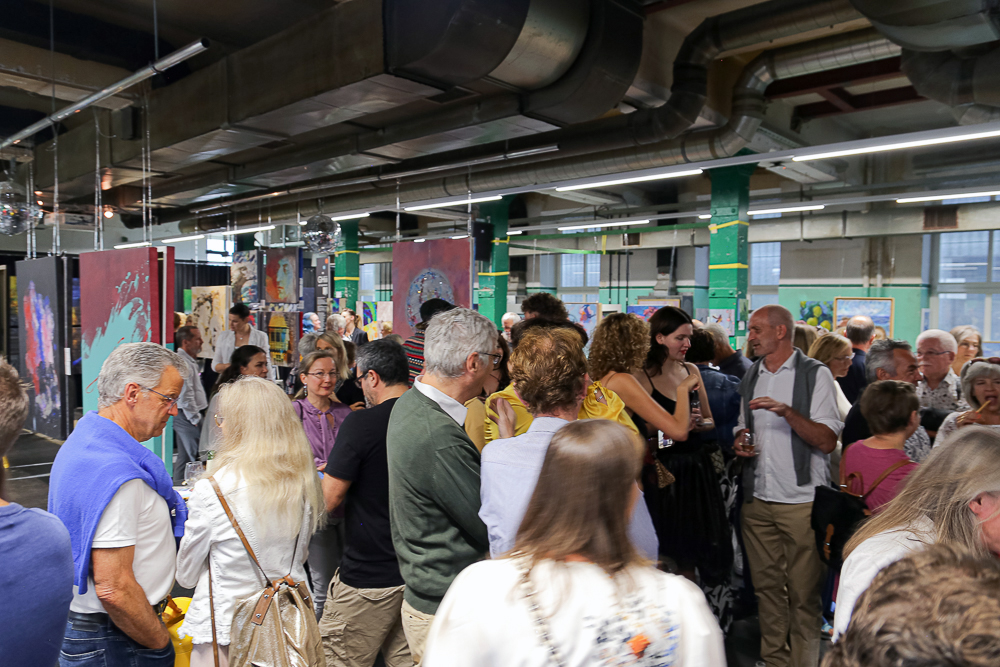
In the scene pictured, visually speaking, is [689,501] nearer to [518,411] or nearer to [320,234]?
[518,411]

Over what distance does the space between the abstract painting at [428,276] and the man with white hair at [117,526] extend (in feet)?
12.4

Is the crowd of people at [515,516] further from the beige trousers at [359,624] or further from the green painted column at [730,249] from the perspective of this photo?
the green painted column at [730,249]

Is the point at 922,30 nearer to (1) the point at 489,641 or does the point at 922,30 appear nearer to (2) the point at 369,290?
(1) the point at 489,641

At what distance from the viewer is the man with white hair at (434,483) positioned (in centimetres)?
197

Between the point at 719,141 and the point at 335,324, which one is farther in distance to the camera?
the point at 335,324

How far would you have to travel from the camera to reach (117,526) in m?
1.87

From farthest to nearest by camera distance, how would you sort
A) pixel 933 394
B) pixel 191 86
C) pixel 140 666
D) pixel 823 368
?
pixel 191 86, pixel 933 394, pixel 823 368, pixel 140 666

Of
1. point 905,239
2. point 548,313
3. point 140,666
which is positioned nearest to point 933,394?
point 548,313

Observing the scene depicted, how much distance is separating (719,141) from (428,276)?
332cm

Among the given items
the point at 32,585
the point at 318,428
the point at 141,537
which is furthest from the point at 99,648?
the point at 318,428

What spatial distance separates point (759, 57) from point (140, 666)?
6.65 meters

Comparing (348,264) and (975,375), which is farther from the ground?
(348,264)

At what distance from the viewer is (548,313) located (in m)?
4.14

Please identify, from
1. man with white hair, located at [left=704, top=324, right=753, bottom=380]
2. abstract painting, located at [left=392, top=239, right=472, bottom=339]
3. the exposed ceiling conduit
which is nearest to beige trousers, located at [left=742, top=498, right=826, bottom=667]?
man with white hair, located at [left=704, top=324, right=753, bottom=380]
